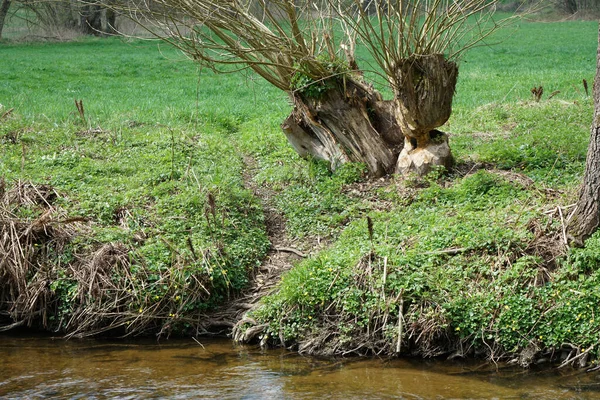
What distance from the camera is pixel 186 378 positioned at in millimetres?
6602

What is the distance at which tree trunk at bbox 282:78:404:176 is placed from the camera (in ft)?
35.0

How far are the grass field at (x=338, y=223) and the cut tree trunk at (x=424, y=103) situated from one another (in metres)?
0.35

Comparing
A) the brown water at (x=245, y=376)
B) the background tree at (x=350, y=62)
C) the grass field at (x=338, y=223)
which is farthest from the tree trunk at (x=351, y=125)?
the brown water at (x=245, y=376)

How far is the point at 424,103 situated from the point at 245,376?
4795mm

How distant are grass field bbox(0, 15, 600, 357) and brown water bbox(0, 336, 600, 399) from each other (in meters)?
0.33

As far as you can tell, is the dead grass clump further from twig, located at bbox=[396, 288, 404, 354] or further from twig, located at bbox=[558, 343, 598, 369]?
twig, located at bbox=[558, 343, 598, 369]

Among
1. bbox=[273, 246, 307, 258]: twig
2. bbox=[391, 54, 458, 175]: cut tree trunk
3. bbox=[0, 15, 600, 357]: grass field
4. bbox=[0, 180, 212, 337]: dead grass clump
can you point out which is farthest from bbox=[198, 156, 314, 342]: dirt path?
bbox=[391, 54, 458, 175]: cut tree trunk

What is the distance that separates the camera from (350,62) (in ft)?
35.5

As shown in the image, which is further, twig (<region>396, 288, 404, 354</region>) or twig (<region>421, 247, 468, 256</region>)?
twig (<region>421, 247, 468, 256</region>)

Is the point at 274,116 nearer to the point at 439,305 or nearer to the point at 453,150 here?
the point at 453,150

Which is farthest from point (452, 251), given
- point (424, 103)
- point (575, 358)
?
point (424, 103)

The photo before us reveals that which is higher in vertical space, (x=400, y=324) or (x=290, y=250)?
(x=290, y=250)

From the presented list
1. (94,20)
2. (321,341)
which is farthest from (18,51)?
(321,341)

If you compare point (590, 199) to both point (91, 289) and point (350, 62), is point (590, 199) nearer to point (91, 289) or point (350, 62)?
point (350, 62)
